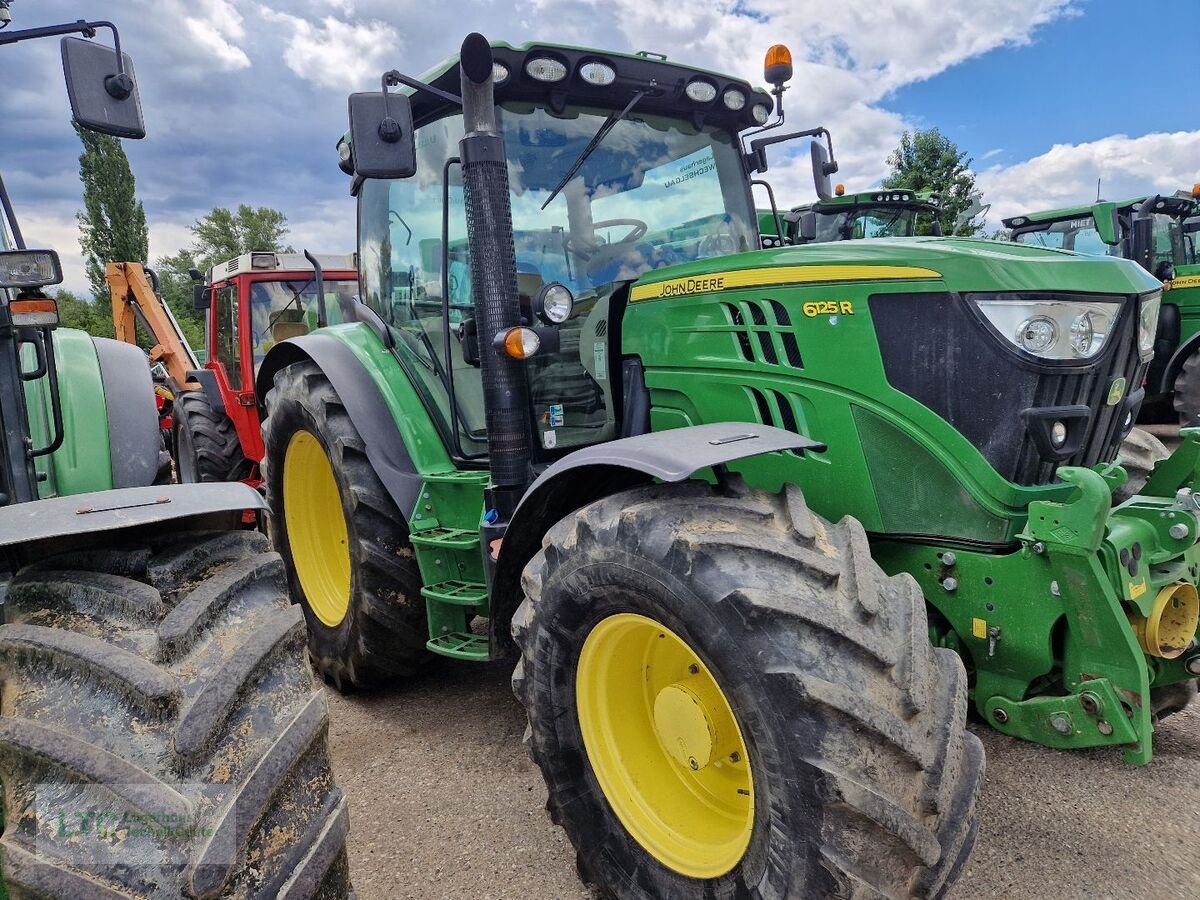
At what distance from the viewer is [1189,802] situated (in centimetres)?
254

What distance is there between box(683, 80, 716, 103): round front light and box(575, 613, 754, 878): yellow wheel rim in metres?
2.08

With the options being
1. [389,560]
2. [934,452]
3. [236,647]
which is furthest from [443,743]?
[934,452]

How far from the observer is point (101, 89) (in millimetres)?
2000

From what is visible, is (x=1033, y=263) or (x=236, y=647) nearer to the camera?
(x=236, y=647)

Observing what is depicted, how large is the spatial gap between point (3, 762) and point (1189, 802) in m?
3.10

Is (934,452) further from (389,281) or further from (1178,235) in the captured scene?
(1178,235)

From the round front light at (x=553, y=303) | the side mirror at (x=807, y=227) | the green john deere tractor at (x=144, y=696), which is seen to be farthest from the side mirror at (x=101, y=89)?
the side mirror at (x=807, y=227)

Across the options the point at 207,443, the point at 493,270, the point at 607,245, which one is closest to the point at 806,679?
the point at 493,270

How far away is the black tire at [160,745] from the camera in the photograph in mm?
1349

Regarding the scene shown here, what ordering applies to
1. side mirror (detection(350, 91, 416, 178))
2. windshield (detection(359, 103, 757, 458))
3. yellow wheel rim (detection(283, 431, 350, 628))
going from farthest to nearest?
yellow wheel rim (detection(283, 431, 350, 628)) < windshield (detection(359, 103, 757, 458)) < side mirror (detection(350, 91, 416, 178))

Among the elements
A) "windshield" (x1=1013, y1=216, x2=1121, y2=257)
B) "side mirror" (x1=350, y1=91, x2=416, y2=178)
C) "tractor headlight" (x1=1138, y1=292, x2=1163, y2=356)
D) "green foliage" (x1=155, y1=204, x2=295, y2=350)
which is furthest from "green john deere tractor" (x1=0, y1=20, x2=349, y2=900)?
"green foliage" (x1=155, y1=204, x2=295, y2=350)

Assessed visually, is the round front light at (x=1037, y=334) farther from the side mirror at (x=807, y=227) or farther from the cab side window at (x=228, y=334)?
the cab side window at (x=228, y=334)

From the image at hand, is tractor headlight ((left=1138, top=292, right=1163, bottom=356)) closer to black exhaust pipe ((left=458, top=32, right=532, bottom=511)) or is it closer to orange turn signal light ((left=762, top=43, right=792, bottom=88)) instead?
orange turn signal light ((left=762, top=43, right=792, bottom=88))

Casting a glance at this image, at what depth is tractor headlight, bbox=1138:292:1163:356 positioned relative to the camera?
7.49ft
